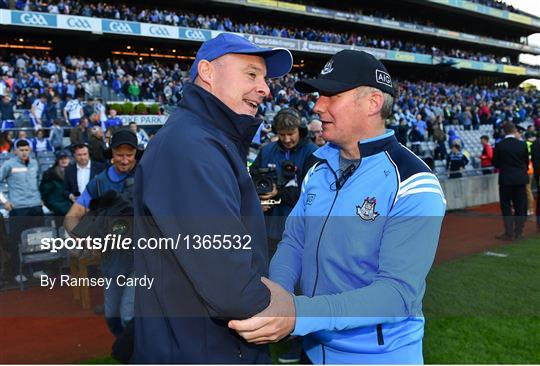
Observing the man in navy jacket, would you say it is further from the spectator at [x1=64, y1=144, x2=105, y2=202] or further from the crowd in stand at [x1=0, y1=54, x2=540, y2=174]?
the crowd in stand at [x1=0, y1=54, x2=540, y2=174]

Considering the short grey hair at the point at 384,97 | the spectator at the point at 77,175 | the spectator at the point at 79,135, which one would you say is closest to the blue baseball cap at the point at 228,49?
the short grey hair at the point at 384,97

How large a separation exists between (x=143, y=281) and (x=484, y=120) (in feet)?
101

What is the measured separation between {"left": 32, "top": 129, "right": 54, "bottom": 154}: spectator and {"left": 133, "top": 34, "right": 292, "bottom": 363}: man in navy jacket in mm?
11513

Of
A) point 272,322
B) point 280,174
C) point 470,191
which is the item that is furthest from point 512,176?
point 272,322

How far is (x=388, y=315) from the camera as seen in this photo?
171cm

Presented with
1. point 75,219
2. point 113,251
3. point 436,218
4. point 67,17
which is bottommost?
point 113,251

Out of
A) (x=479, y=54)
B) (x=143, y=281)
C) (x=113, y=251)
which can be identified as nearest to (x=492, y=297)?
(x=113, y=251)

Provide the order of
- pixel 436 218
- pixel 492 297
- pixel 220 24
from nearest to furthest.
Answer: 1. pixel 436 218
2. pixel 492 297
3. pixel 220 24

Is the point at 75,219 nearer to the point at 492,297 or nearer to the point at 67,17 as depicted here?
the point at 492,297

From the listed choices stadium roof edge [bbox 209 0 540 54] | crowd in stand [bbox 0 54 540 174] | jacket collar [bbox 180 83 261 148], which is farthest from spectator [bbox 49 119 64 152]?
stadium roof edge [bbox 209 0 540 54]

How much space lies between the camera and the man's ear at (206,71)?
1.75m

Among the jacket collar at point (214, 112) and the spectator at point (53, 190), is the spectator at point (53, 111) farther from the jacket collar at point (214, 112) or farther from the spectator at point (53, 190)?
the jacket collar at point (214, 112)

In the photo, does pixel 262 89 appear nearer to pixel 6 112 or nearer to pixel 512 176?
pixel 512 176

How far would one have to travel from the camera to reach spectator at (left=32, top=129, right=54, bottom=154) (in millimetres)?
11977
